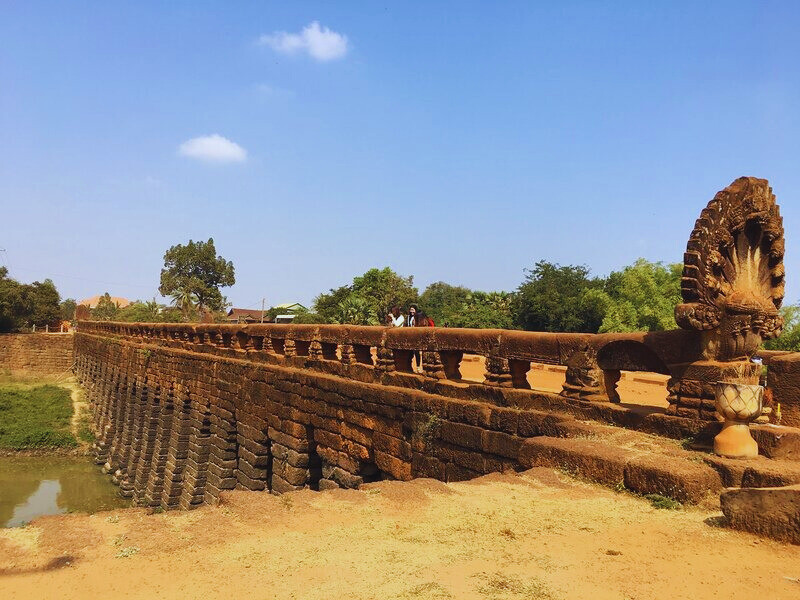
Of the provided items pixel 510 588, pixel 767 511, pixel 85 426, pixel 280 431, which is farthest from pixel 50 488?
pixel 767 511

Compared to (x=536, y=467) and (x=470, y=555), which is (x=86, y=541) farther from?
(x=536, y=467)

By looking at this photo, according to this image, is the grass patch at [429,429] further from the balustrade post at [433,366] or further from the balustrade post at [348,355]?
the balustrade post at [348,355]

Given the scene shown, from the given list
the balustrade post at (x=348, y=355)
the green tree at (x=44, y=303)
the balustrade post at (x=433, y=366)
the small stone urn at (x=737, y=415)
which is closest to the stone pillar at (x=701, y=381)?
the small stone urn at (x=737, y=415)

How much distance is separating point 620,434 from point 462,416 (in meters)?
1.67

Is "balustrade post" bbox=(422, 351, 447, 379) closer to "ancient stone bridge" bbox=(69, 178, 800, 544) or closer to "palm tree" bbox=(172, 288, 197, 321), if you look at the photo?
"ancient stone bridge" bbox=(69, 178, 800, 544)

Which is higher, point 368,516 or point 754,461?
point 754,461

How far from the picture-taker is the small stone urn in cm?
386

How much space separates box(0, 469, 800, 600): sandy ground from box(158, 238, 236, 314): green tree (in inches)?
2502

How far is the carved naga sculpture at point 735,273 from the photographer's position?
4.38 metres

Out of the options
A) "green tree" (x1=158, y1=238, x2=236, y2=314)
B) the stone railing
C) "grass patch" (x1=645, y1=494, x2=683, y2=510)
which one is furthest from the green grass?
"green tree" (x1=158, y1=238, x2=236, y2=314)

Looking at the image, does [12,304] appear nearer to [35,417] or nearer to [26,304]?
[26,304]

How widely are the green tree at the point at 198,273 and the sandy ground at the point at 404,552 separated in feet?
209

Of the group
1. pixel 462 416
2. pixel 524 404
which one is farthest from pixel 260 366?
pixel 524 404

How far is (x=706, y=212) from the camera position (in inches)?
181
